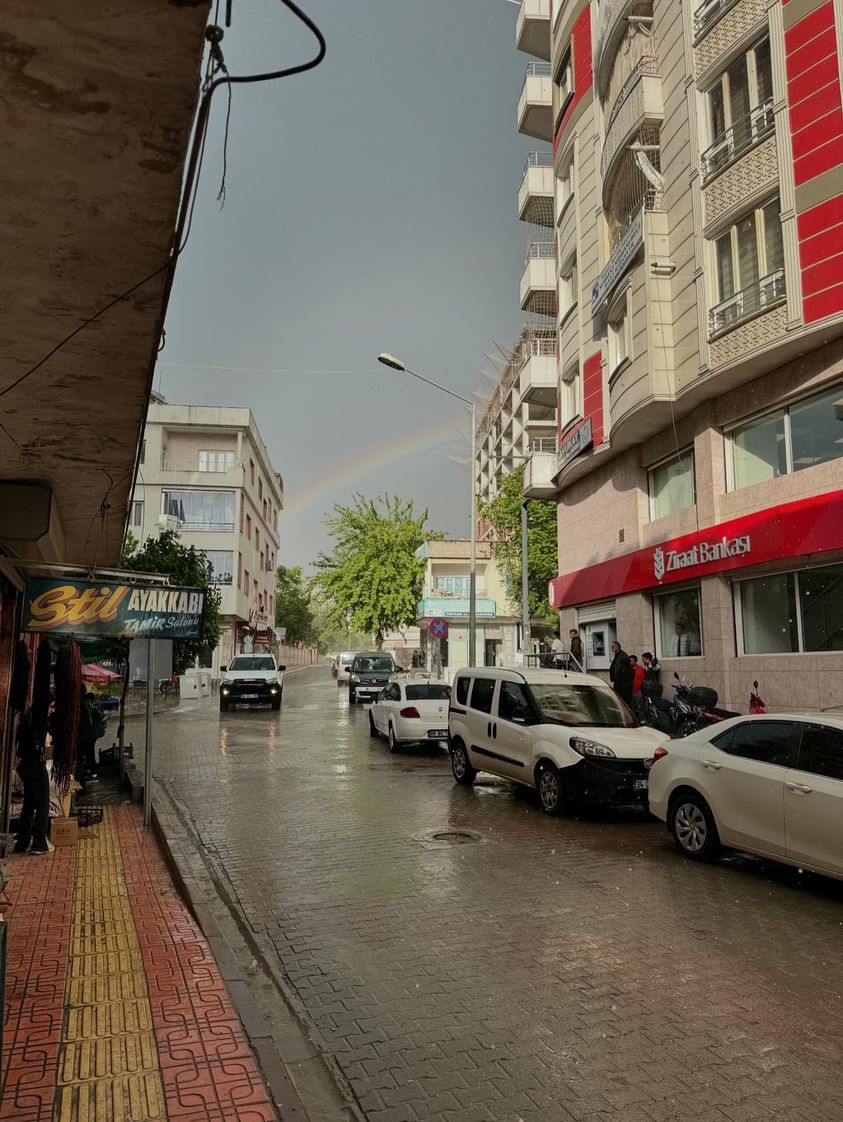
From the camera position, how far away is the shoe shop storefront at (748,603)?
1339 centimetres

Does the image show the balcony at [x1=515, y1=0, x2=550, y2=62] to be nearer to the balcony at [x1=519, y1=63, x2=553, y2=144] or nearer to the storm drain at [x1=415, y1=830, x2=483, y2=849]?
the balcony at [x1=519, y1=63, x2=553, y2=144]

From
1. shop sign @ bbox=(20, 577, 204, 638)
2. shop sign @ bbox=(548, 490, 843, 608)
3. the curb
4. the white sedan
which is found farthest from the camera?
the white sedan

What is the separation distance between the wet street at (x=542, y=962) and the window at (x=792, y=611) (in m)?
6.47

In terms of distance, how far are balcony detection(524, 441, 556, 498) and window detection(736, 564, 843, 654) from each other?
35.2ft

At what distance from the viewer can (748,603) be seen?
1579 cm

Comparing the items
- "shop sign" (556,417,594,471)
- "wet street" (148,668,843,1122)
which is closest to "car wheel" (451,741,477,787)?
"wet street" (148,668,843,1122)

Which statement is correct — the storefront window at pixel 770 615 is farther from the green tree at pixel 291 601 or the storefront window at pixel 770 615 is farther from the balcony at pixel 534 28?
the green tree at pixel 291 601

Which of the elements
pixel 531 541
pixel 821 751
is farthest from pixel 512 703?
pixel 531 541

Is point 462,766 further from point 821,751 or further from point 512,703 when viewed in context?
point 821,751

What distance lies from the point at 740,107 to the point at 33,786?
17.3m

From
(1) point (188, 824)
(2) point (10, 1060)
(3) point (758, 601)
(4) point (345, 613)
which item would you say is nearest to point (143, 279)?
(2) point (10, 1060)

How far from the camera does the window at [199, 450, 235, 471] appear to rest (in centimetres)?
5244

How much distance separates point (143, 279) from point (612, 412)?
18260 mm

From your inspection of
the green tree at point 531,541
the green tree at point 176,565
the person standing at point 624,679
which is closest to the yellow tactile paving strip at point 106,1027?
the person standing at point 624,679
